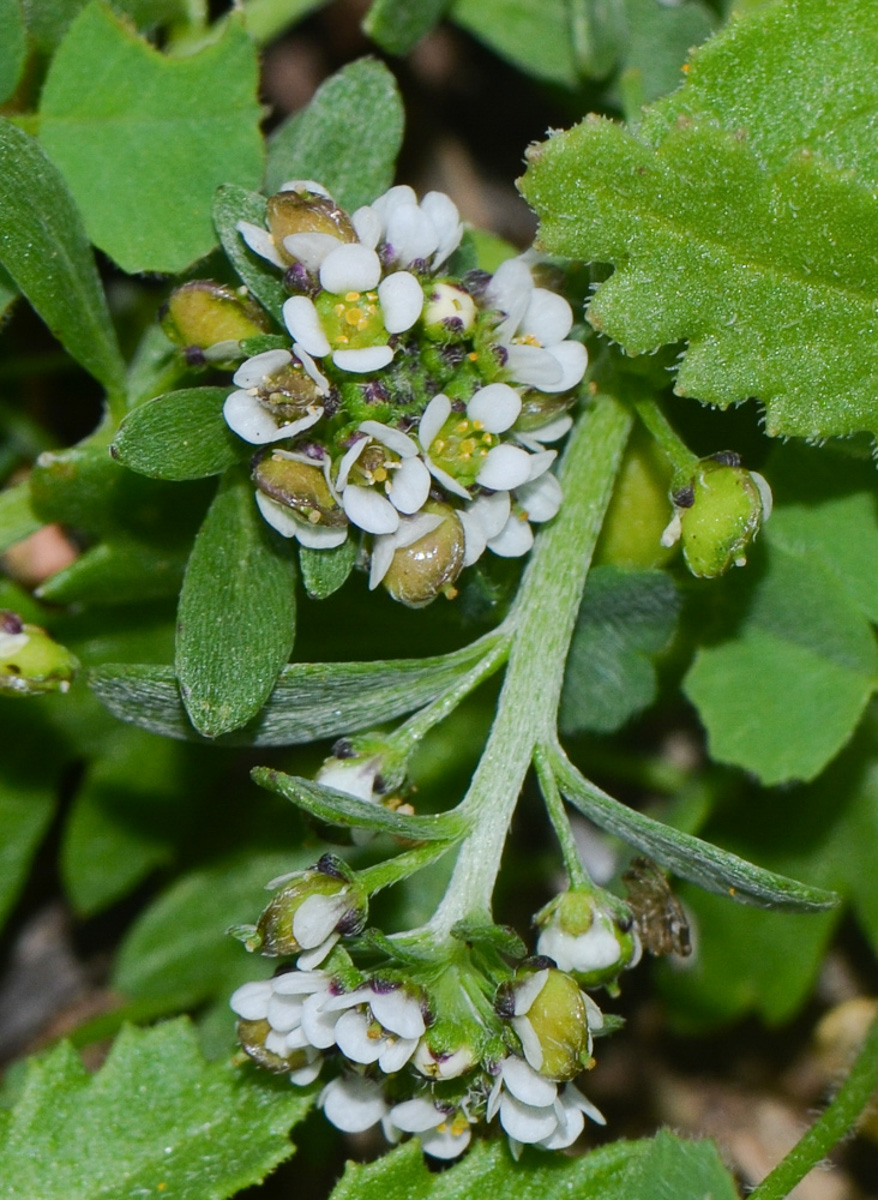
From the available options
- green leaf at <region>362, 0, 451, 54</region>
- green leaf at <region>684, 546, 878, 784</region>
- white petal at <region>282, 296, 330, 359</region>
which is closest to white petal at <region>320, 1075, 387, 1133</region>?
green leaf at <region>684, 546, 878, 784</region>

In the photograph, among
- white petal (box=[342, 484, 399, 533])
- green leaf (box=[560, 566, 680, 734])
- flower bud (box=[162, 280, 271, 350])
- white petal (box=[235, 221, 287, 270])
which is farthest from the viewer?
green leaf (box=[560, 566, 680, 734])

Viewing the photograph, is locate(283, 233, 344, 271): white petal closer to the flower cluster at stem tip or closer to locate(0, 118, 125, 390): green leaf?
locate(0, 118, 125, 390): green leaf

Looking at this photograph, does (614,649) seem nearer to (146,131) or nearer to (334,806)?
(334,806)

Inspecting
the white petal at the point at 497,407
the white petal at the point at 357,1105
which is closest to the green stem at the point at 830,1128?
the white petal at the point at 357,1105

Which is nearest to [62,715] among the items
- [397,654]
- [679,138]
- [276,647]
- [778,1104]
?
[397,654]

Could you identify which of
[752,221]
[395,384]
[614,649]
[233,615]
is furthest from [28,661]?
[752,221]

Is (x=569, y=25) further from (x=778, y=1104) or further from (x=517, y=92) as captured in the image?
(x=778, y=1104)
